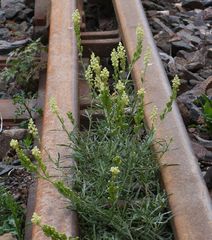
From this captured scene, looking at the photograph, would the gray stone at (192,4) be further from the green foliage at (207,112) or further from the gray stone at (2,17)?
the green foliage at (207,112)

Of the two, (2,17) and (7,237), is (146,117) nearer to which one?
(7,237)

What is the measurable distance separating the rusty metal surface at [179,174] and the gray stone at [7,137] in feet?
2.03

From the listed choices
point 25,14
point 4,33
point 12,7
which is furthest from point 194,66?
point 12,7

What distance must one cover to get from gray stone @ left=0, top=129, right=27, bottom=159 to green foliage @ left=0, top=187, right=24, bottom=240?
0.47 meters

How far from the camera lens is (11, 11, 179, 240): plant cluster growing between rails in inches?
88.9

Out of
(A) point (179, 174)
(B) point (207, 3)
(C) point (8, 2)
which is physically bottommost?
(C) point (8, 2)

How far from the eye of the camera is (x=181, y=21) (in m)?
4.89

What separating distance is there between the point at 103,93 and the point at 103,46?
1.81m

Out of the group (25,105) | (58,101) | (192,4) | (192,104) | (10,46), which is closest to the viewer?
Answer: (58,101)

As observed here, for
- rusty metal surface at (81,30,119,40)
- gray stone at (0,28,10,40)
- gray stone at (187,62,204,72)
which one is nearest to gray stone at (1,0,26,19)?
gray stone at (0,28,10,40)

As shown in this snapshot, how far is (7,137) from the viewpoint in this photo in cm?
357

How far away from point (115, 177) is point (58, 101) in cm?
83

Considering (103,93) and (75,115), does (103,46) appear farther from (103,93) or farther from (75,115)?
(103,93)

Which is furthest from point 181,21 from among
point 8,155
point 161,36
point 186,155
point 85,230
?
point 85,230
